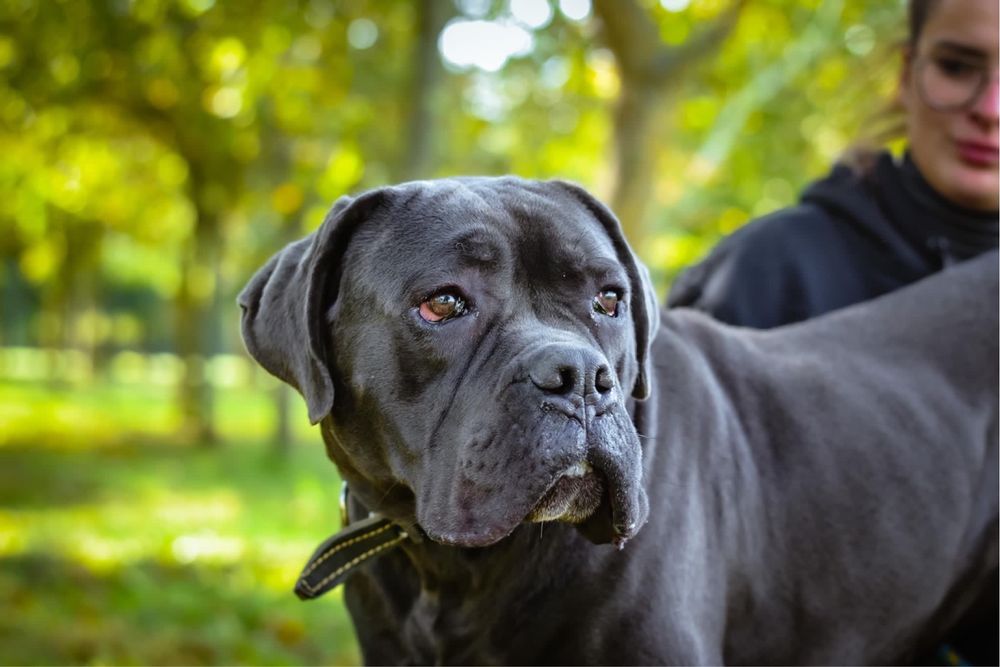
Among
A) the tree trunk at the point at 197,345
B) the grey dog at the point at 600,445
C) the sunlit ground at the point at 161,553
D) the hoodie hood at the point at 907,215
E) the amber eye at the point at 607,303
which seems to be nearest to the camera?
→ the grey dog at the point at 600,445

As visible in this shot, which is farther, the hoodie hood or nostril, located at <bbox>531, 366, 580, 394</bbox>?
the hoodie hood

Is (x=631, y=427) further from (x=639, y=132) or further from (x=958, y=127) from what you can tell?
(x=639, y=132)

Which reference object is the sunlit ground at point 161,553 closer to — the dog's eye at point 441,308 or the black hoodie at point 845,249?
the black hoodie at point 845,249

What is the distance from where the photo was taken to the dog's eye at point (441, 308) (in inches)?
113

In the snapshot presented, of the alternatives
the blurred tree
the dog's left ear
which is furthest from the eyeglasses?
the blurred tree

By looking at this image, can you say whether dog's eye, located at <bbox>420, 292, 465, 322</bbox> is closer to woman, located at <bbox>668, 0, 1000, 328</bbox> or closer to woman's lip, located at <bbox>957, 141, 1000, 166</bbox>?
woman, located at <bbox>668, 0, 1000, 328</bbox>

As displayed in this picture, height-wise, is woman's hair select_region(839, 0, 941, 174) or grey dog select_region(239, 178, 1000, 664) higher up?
woman's hair select_region(839, 0, 941, 174)

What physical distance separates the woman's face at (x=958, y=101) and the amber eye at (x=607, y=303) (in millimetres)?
2067

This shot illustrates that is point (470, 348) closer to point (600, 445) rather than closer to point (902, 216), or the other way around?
point (600, 445)

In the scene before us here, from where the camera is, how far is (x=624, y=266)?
10.6 feet

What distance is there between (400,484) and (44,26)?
7.13m

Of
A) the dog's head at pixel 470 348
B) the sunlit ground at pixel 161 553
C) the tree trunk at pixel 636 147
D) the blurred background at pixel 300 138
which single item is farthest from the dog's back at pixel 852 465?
the tree trunk at pixel 636 147

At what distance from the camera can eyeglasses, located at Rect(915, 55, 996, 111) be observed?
4258 millimetres

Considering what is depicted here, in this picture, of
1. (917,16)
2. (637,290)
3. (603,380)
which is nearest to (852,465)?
(637,290)
